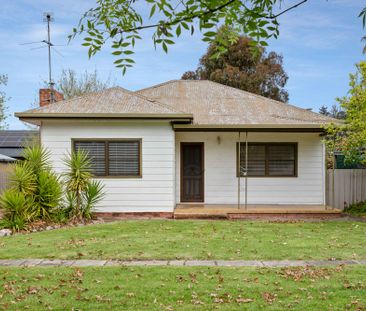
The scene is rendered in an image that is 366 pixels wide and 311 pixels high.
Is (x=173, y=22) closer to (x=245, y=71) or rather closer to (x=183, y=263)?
(x=183, y=263)

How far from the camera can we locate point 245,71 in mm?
30625

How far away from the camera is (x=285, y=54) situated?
3250cm

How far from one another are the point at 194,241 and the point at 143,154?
13.8 ft

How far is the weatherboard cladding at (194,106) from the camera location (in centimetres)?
1187

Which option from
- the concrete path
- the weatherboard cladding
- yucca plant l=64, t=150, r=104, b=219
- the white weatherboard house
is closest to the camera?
the concrete path

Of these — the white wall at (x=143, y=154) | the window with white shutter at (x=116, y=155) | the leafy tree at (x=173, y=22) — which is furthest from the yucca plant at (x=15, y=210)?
the leafy tree at (x=173, y=22)

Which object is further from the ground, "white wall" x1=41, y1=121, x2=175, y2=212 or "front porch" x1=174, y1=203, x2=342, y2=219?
"white wall" x1=41, y1=121, x2=175, y2=212

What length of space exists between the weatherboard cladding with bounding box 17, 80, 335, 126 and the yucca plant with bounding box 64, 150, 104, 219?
1353mm

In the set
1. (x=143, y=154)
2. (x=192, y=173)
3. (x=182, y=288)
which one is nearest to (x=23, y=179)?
(x=143, y=154)

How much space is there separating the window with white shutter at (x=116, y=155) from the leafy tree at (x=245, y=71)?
718 inches

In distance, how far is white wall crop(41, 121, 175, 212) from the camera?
39.4ft

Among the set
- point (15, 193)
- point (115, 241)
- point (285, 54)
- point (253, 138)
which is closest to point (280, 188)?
point (253, 138)

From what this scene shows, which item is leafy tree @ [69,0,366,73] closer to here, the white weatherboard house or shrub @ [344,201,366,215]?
the white weatherboard house

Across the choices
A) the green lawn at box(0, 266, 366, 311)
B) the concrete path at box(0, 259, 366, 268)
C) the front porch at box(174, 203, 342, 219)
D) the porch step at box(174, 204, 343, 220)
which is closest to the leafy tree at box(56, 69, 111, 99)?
the front porch at box(174, 203, 342, 219)
